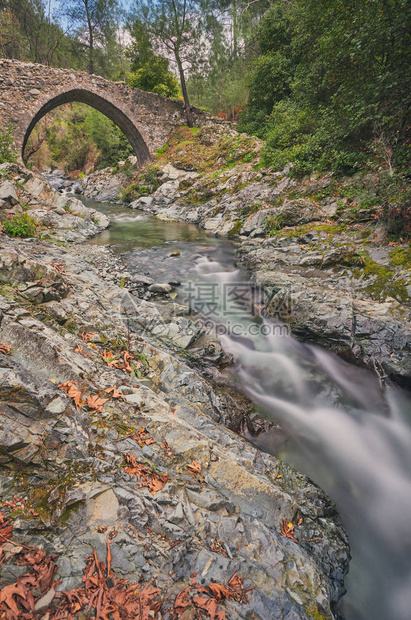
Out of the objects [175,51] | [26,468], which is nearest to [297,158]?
[26,468]

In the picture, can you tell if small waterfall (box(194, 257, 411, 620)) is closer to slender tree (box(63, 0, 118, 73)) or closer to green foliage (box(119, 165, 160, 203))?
green foliage (box(119, 165, 160, 203))

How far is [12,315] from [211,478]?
2.28 meters

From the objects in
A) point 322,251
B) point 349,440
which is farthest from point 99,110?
point 349,440

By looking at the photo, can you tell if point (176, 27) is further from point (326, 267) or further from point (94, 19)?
point (326, 267)

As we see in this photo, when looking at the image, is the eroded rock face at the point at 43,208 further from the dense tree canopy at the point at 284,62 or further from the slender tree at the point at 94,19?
the slender tree at the point at 94,19

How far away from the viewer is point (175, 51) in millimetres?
19984

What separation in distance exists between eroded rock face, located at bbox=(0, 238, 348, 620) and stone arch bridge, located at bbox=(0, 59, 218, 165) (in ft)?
59.0

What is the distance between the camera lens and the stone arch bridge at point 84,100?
15.1m

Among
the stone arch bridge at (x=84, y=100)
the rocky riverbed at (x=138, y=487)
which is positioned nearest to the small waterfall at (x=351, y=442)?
the rocky riverbed at (x=138, y=487)

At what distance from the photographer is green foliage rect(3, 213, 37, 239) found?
652cm

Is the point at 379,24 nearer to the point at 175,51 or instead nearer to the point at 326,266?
the point at 326,266

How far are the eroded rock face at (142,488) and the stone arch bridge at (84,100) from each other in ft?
59.0

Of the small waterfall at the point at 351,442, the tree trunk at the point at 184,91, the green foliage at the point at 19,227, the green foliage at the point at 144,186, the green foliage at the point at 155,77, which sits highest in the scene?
the green foliage at the point at 155,77

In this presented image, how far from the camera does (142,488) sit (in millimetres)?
1756
